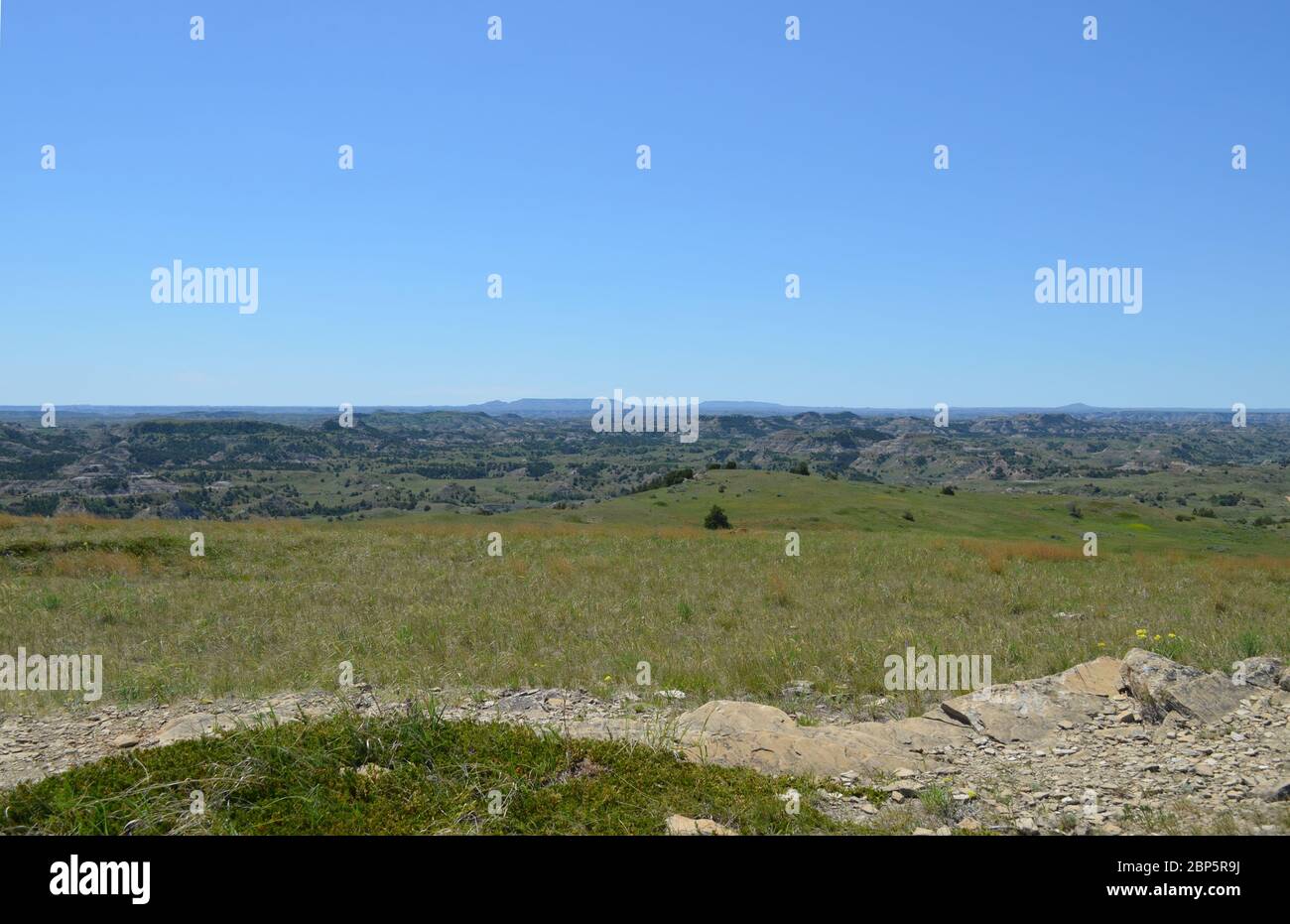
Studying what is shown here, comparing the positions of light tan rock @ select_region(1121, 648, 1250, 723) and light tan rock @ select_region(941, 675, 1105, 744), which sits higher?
light tan rock @ select_region(1121, 648, 1250, 723)

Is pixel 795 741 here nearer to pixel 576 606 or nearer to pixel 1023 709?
pixel 1023 709

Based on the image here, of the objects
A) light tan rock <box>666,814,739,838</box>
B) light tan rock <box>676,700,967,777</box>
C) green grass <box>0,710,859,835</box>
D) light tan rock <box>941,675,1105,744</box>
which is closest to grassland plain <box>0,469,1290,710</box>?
light tan rock <box>941,675,1105,744</box>

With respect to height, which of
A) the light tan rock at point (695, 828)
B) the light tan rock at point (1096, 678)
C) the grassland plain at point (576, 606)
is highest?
the light tan rock at point (695, 828)

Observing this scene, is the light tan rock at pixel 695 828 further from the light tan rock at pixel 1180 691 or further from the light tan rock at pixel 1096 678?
the light tan rock at pixel 1096 678

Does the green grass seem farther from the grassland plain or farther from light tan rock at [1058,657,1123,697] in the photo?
light tan rock at [1058,657,1123,697]

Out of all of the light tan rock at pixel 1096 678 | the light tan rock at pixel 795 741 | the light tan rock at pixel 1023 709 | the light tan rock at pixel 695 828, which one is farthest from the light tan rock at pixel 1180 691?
the light tan rock at pixel 695 828
